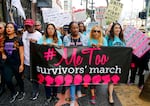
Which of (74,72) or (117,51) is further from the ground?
(117,51)

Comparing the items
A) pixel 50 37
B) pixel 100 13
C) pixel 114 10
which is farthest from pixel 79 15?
pixel 50 37

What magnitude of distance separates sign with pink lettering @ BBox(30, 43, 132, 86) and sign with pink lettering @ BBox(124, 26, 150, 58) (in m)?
0.95

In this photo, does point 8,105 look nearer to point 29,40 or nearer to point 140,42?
point 29,40

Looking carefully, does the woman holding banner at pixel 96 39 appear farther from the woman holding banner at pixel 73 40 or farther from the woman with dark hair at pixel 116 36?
the woman with dark hair at pixel 116 36

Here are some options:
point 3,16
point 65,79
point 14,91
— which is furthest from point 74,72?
point 3,16

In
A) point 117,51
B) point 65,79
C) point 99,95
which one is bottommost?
point 99,95

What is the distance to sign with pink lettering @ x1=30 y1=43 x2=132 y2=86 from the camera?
500 centimetres

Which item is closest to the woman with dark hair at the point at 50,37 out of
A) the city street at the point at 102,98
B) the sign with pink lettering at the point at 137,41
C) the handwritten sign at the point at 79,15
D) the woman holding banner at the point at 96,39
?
the woman holding banner at the point at 96,39

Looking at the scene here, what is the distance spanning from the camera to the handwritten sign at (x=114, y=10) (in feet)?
23.2

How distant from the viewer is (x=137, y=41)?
5996 mm

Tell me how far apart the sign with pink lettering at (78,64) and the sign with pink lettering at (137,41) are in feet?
3.13

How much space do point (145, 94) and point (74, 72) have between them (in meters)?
1.71

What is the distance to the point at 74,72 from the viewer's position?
5.06 meters

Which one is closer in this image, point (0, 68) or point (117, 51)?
point (117, 51)
